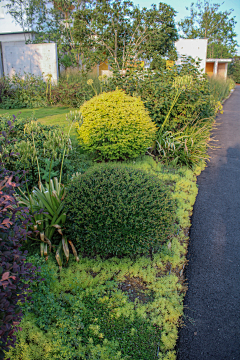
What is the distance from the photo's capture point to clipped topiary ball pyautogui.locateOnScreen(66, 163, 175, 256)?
2.94 meters

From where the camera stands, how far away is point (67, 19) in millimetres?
19953

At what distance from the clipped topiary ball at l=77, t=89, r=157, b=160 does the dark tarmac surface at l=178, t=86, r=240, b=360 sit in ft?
5.53

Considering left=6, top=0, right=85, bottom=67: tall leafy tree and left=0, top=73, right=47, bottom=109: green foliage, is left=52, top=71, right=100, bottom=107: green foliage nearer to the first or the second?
left=0, top=73, right=47, bottom=109: green foliage

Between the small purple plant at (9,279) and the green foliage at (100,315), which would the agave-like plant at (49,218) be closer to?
the green foliage at (100,315)

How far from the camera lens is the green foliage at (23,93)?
1220 centimetres

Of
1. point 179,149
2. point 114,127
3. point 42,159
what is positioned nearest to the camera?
point 42,159

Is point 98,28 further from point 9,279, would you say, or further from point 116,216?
point 9,279

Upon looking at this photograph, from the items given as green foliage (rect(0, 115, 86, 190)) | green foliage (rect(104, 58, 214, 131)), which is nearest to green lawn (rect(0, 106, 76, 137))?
green foliage (rect(104, 58, 214, 131))

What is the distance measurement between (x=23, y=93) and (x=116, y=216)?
11736 mm

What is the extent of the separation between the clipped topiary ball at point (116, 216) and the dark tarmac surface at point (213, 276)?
→ 2.15 ft

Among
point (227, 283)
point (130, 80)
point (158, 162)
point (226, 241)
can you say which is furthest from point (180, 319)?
point (130, 80)

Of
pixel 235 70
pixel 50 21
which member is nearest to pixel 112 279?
pixel 50 21

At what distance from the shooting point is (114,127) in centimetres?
523

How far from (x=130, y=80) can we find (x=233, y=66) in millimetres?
54389
